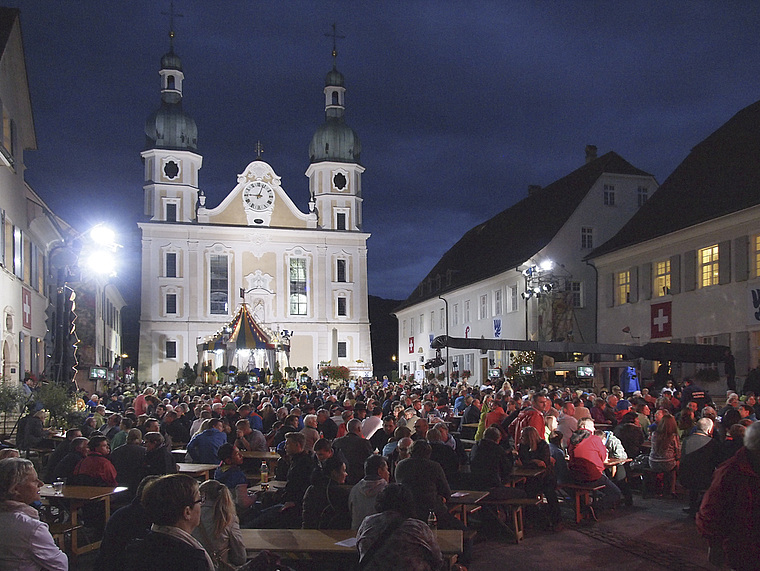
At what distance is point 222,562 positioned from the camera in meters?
5.20

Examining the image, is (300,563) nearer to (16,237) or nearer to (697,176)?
(16,237)

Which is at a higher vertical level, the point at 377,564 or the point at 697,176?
the point at 697,176

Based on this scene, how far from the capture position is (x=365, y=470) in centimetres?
667

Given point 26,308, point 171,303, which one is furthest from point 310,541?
point 171,303

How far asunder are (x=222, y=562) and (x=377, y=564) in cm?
134

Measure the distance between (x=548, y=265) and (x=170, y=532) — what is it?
98.1 ft

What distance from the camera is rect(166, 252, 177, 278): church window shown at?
52.4 meters

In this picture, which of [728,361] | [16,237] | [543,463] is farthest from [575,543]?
[16,237]

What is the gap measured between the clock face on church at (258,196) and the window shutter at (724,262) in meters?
37.1

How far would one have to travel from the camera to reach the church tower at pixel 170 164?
5319 centimetres

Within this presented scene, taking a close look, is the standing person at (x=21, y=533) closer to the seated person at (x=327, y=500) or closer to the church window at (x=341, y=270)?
the seated person at (x=327, y=500)

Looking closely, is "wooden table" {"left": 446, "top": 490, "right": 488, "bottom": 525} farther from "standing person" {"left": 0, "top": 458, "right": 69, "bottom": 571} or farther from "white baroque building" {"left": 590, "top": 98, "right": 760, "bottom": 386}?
"white baroque building" {"left": 590, "top": 98, "right": 760, "bottom": 386}

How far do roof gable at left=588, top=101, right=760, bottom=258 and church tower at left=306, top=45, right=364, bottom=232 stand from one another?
27867 mm

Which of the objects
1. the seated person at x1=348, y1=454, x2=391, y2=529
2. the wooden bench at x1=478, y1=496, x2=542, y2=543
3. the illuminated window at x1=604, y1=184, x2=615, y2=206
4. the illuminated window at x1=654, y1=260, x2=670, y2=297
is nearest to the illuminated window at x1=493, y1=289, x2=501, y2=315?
the illuminated window at x1=604, y1=184, x2=615, y2=206
